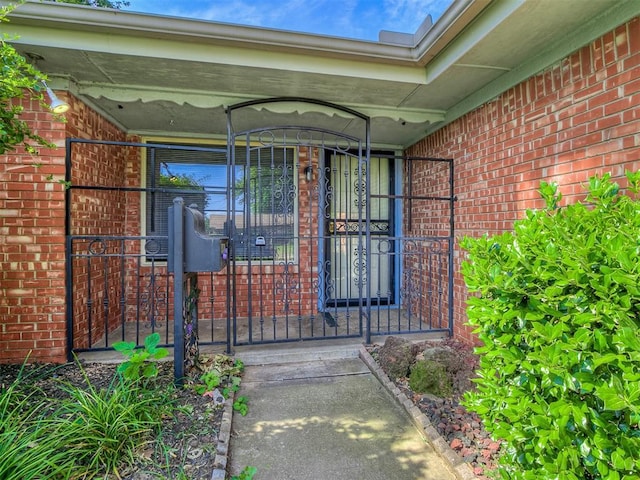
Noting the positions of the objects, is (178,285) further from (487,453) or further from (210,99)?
(487,453)

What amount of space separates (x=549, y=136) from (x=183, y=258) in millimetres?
2870

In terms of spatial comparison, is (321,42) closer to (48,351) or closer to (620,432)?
(620,432)

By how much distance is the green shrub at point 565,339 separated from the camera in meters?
1.02

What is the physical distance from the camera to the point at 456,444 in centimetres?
197

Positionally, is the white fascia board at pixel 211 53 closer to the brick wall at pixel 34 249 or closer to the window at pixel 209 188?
the brick wall at pixel 34 249

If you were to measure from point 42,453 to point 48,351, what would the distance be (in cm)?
171

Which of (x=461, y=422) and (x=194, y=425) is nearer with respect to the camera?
(x=194, y=425)

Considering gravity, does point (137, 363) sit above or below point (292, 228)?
below

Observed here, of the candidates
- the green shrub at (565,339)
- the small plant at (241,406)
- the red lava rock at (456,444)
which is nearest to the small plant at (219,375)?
the small plant at (241,406)

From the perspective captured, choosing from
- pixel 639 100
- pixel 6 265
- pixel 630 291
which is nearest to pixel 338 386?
pixel 630 291

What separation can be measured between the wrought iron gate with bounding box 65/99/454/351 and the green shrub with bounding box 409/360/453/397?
88 centimetres

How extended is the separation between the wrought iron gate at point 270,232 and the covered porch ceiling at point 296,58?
39 cm

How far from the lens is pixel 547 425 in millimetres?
1187

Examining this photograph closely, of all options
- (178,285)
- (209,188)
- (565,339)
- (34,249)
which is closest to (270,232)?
(209,188)
